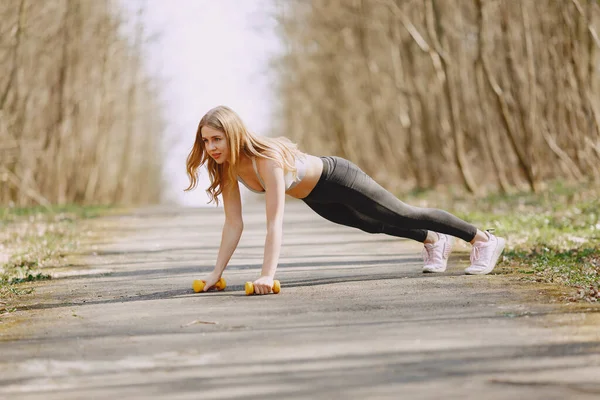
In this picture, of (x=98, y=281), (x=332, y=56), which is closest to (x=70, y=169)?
(x=332, y=56)

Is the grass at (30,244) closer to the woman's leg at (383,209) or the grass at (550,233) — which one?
the woman's leg at (383,209)

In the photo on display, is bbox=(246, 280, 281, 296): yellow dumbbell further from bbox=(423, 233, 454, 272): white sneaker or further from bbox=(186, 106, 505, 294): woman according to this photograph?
bbox=(423, 233, 454, 272): white sneaker

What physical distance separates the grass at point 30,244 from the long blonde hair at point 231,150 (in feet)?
5.30

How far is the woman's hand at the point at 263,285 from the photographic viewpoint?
6.92 meters

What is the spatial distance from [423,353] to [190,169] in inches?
112

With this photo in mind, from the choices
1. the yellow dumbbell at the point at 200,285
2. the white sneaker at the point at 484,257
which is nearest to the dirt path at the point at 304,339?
the yellow dumbbell at the point at 200,285

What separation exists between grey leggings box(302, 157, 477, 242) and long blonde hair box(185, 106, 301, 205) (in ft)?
1.17

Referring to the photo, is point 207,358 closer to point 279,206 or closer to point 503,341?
point 503,341

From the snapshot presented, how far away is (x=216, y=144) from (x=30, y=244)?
5.71 metres

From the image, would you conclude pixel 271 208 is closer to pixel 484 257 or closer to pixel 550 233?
pixel 484 257

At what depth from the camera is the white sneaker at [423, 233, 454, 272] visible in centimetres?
796

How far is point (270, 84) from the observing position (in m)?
42.6

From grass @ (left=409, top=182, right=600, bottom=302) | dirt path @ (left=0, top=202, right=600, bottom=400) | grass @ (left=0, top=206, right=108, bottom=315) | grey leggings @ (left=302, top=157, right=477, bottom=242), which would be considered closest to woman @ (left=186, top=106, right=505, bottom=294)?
grey leggings @ (left=302, top=157, right=477, bottom=242)

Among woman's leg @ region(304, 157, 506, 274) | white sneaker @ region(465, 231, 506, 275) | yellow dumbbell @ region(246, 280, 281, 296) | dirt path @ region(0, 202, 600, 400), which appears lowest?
dirt path @ region(0, 202, 600, 400)
